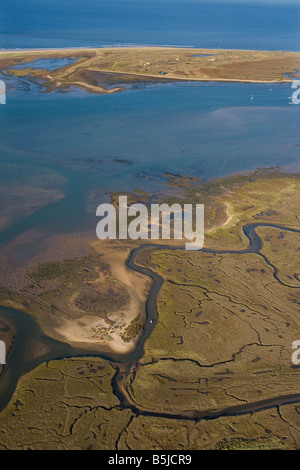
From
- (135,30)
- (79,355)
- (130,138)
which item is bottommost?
(79,355)

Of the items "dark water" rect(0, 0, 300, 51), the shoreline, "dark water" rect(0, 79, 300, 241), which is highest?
"dark water" rect(0, 0, 300, 51)

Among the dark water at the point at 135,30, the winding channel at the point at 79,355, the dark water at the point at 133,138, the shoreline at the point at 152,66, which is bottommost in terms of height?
the winding channel at the point at 79,355

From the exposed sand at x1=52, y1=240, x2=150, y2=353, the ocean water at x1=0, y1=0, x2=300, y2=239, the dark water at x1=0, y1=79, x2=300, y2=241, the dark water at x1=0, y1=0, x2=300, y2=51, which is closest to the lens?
the exposed sand at x1=52, y1=240, x2=150, y2=353

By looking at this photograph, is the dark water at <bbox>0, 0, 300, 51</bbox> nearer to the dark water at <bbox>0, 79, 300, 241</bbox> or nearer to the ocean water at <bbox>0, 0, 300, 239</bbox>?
the ocean water at <bbox>0, 0, 300, 239</bbox>

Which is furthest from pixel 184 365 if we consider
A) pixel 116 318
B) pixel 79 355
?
pixel 79 355

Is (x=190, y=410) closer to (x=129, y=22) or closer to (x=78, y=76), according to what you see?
(x=78, y=76)

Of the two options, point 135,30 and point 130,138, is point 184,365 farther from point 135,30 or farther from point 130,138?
point 135,30

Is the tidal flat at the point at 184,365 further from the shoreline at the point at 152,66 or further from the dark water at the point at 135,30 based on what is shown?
the dark water at the point at 135,30

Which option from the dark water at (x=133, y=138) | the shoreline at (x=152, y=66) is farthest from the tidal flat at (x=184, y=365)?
the shoreline at (x=152, y=66)

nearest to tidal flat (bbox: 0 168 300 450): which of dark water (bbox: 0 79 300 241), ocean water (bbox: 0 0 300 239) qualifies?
ocean water (bbox: 0 0 300 239)

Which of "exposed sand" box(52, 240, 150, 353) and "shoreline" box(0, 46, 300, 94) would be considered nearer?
"exposed sand" box(52, 240, 150, 353)

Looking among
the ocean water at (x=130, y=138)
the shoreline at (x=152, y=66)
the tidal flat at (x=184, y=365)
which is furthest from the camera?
the shoreline at (x=152, y=66)
